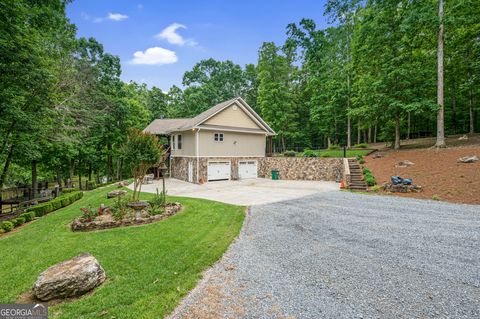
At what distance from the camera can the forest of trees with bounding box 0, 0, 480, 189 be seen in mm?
10336

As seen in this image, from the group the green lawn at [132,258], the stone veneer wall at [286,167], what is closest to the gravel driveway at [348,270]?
the green lawn at [132,258]

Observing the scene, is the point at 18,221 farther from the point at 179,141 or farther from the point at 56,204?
the point at 179,141

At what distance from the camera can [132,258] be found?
465cm

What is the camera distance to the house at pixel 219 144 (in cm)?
1697

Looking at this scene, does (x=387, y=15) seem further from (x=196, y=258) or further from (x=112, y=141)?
(x=112, y=141)

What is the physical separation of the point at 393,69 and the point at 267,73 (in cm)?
1557

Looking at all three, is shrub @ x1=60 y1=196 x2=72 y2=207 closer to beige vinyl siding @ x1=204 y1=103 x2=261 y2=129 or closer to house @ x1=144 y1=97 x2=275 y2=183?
house @ x1=144 y1=97 x2=275 y2=183

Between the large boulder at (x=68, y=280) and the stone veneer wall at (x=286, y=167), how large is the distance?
12.9 meters

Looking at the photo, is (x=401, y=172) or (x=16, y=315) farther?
(x=401, y=172)

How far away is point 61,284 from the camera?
339 cm

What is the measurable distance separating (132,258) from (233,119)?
51.0ft

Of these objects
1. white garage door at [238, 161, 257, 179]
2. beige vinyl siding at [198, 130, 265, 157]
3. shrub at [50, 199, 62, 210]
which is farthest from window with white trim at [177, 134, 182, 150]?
shrub at [50, 199, 62, 210]

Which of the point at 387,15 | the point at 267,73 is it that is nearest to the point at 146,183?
the point at 267,73

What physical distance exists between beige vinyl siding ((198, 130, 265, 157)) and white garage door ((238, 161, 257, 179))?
82cm
